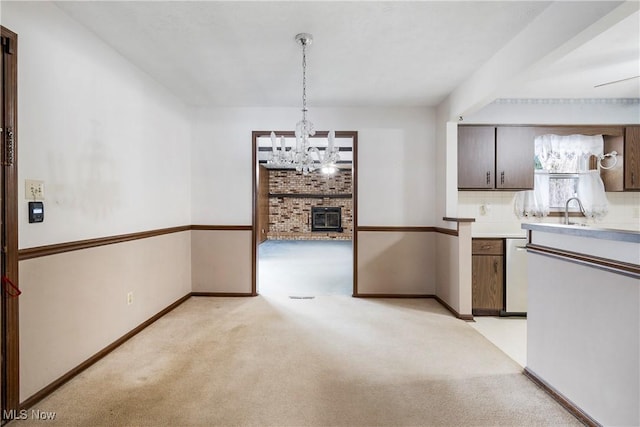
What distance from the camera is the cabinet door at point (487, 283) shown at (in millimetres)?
3535

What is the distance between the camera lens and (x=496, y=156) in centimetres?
386

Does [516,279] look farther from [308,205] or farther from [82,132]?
[308,205]

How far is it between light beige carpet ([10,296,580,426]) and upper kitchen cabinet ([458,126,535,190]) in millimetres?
1710

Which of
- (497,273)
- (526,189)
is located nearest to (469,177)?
(526,189)

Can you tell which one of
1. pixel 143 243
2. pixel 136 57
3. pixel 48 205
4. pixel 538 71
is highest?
pixel 136 57

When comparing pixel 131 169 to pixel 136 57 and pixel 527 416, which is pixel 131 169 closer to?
pixel 136 57

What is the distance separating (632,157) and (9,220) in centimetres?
568

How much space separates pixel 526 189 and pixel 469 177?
0.71 metres

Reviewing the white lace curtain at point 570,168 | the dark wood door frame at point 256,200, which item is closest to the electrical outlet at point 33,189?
the dark wood door frame at point 256,200

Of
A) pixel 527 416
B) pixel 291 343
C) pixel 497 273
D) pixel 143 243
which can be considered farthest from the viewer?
pixel 497 273

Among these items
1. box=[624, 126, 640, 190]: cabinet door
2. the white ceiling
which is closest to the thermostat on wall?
the white ceiling

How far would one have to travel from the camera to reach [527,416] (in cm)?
183

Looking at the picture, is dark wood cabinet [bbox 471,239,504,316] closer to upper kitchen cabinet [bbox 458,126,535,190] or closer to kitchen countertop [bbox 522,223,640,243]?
upper kitchen cabinet [bbox 458,126,535,190]

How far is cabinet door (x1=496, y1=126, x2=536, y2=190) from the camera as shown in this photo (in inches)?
152
